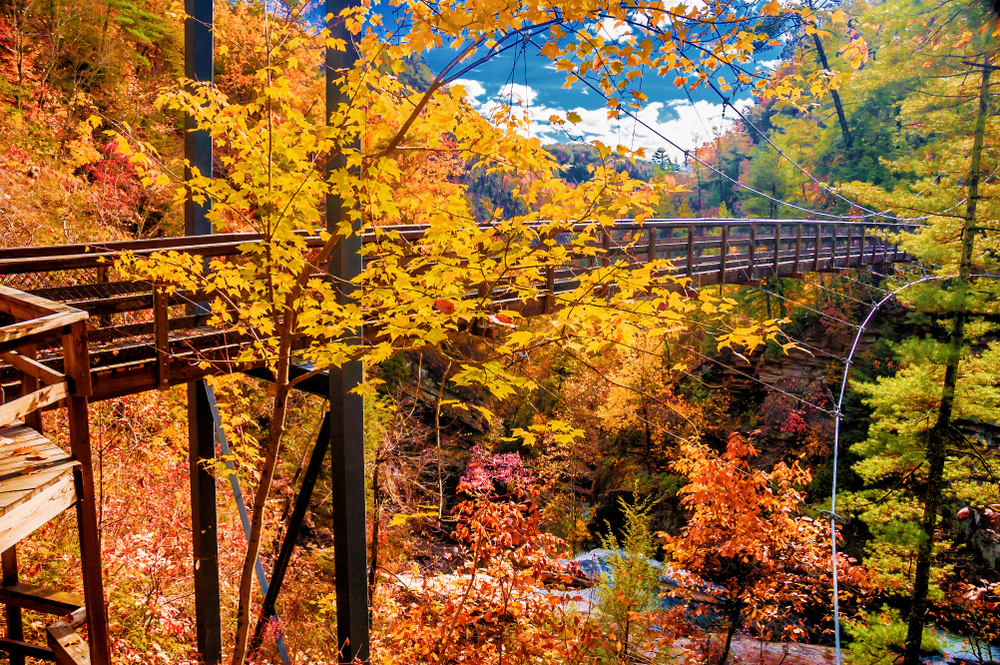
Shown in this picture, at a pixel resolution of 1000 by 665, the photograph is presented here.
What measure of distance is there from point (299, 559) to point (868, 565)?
10.0 metres

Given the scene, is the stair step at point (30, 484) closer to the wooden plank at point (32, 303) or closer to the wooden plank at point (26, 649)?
the wooden plank at point (32, 303)

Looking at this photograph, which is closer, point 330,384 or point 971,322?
point 330,384

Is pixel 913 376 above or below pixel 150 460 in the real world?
above

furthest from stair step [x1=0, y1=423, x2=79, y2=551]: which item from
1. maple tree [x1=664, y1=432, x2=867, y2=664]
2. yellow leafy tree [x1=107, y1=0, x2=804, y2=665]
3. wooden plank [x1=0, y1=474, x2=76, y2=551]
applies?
maple tree [x1=664, y1=432, x2=867, y2=664]

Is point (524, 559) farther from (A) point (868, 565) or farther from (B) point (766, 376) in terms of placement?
(B) point (766, 376)

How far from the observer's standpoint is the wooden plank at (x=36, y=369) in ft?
7.29

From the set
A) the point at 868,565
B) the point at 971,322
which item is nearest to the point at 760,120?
the point at 971,322

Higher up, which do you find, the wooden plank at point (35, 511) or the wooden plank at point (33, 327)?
the wooden plank at point (33, 327)

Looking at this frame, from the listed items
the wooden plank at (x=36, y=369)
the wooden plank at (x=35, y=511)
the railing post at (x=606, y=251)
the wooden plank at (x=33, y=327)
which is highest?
the railing post at (x=606, y=251)

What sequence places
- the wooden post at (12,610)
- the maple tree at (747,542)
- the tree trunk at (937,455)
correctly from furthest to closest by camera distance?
the tree trunk at (937,455)
the maple tree at (747,542)
the wooden post at (12,610)

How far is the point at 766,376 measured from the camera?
1955 centimetres

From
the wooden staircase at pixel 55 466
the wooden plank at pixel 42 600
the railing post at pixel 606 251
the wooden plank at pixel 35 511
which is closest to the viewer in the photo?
the wooden plank at pixel 35 511

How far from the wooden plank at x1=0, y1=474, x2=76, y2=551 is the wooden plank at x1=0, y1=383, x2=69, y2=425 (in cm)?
29

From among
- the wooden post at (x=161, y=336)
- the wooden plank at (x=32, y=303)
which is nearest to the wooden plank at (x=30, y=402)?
the wooden plank at (x=32, y=303)
